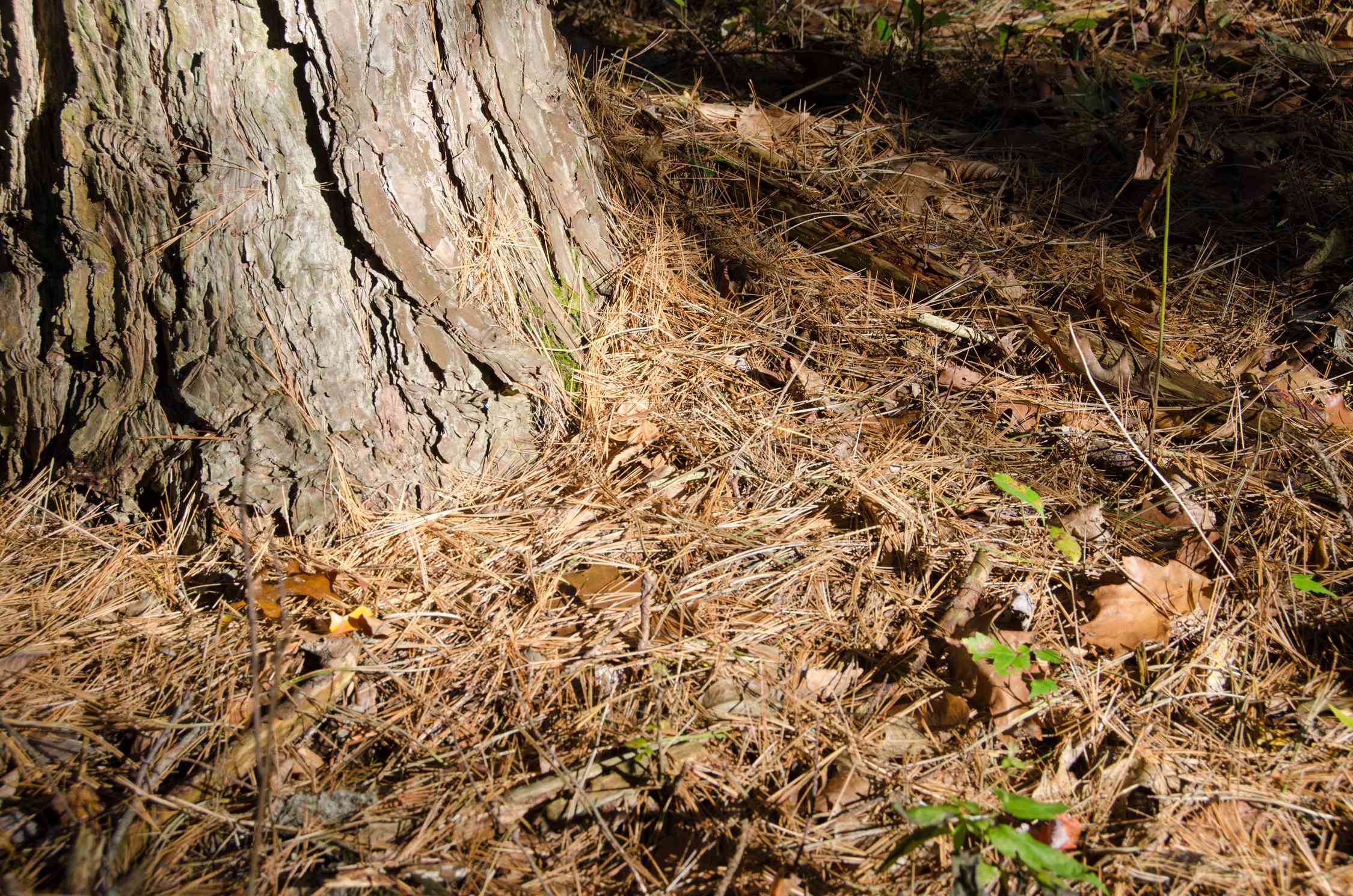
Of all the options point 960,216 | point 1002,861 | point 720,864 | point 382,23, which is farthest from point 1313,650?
point 382,23

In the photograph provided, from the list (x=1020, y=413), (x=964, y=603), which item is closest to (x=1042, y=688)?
(x=964, y=603)

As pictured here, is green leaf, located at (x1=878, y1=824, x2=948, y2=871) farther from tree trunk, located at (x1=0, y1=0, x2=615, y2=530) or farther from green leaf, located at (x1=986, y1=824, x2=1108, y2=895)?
tree trunk, located at (x1=0, y1=0, x2=615, y2=530)

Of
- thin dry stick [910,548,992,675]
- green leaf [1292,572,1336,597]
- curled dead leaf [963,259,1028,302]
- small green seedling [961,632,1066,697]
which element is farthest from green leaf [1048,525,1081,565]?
curled dead leaf [963,259,1028,302]

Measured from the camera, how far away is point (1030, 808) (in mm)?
1252

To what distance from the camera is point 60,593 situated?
1713 mm

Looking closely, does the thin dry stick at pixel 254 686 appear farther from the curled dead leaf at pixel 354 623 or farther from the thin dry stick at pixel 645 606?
the thin dry stick at pixel 645 606

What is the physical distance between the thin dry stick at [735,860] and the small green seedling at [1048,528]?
2.76 ft

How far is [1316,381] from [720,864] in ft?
6.31

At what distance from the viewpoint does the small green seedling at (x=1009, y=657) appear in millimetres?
1464

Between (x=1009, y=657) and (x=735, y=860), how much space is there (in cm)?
58

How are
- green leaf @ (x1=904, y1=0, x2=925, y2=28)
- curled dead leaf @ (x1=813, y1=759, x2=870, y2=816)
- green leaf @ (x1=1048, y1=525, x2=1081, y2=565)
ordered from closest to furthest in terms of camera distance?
curled dead leaf @ (x1=813, y1=759, x2=870, y2=816) < green leaf @ (x1=1048, y1=525, x2=1081, y2=565) < green leaf @ (x1=904, y1=0, x2=925, y2=28)

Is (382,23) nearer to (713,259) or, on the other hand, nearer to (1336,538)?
(713,259)

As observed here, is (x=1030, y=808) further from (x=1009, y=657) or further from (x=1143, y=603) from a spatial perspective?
(x=1143, y=603)

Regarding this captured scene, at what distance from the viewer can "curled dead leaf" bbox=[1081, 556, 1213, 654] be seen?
5.35 ft
